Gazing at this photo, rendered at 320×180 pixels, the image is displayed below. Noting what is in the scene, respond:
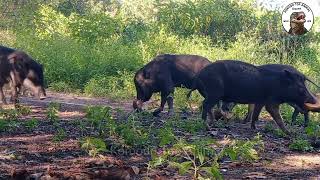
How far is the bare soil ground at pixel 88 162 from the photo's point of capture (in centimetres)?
421

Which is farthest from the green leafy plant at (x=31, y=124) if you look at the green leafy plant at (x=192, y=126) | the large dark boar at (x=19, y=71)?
the large dark boar at (x=19, y=71)

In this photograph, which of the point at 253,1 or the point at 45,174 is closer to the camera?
the point at 45,174

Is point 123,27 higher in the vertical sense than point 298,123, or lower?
higher

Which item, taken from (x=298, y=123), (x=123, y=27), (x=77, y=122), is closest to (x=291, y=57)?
(x=123, y=27)

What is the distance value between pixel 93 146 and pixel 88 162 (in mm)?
437

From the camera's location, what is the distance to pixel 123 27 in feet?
67.7

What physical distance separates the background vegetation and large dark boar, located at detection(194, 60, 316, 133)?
5154 millimetres

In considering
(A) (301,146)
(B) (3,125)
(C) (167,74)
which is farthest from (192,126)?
(C) (167,74)

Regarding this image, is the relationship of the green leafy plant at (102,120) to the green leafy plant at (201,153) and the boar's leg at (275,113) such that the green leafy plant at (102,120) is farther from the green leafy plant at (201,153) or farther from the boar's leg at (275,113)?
the boar's leg at (275,113)

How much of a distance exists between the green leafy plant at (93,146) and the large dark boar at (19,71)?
4664mm

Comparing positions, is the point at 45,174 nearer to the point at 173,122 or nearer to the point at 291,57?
the point at 173,122

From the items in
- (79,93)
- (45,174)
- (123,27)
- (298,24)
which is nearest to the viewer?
(45,174)

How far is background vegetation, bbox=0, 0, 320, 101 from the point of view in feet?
48.4

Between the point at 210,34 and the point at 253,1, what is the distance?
312 centimetres
